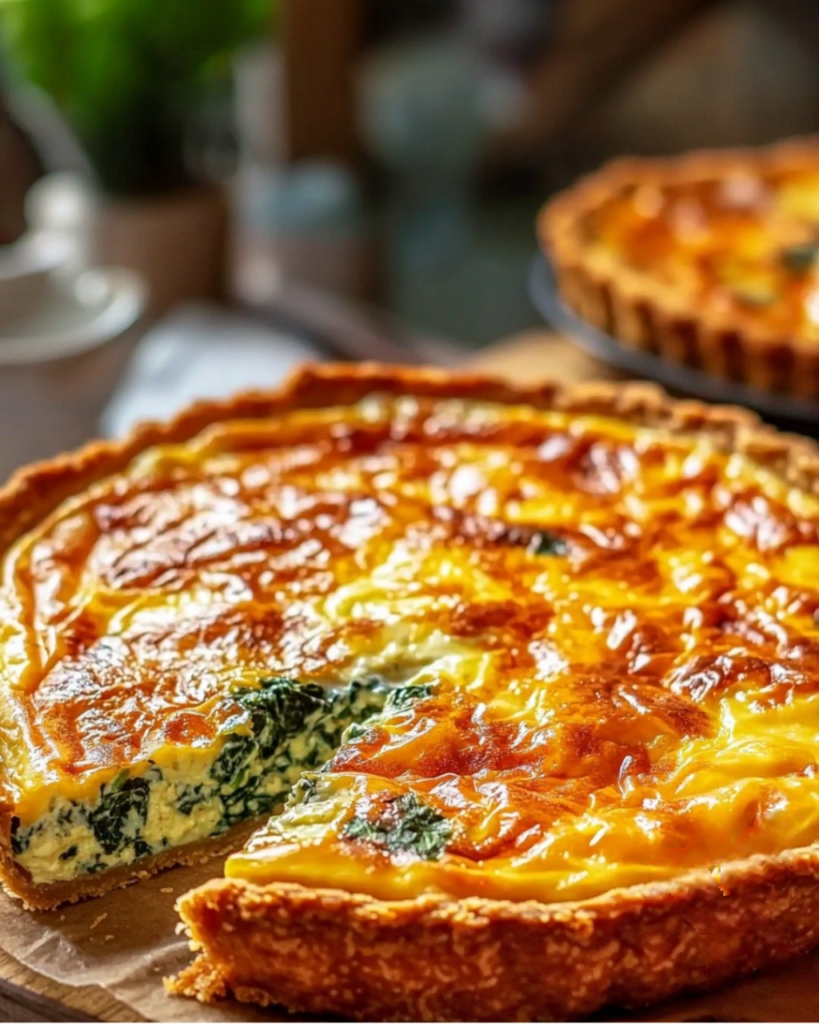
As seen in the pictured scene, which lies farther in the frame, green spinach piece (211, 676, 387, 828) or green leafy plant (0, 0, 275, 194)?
green leafy plant (0, 0, 275, 194)

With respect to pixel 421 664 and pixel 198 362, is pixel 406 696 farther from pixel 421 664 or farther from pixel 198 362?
pixel 198 362

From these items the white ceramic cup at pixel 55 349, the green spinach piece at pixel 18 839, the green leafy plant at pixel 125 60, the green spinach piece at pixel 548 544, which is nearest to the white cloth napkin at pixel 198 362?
the white ceramic cup at pixel 55 349

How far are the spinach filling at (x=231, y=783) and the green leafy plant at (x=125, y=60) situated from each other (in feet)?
10.9

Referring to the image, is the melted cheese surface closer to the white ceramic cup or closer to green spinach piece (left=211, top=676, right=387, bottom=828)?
the white ceramic cup

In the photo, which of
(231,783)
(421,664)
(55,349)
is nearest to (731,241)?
(55,349)

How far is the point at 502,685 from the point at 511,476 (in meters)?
0.79

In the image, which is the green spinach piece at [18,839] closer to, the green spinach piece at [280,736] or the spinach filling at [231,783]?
the spinach filling at [231,783]

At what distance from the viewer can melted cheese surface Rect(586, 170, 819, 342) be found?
14.4 feet

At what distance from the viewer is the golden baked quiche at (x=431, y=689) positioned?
199cm

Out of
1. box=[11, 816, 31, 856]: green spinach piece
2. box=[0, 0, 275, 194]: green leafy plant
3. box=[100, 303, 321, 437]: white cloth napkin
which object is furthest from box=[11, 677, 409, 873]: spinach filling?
box=[0, 0, 275, 194]: green leafy plant

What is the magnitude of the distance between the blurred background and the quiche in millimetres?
680

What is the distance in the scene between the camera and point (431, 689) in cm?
240

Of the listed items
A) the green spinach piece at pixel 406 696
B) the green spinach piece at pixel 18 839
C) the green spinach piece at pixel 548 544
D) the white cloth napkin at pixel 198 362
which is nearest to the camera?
the green spinach piece at pixel 18 839

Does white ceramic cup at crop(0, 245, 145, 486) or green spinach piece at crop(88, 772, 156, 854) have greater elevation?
white ceramic cup at crop(0, 245, 145, 486)
